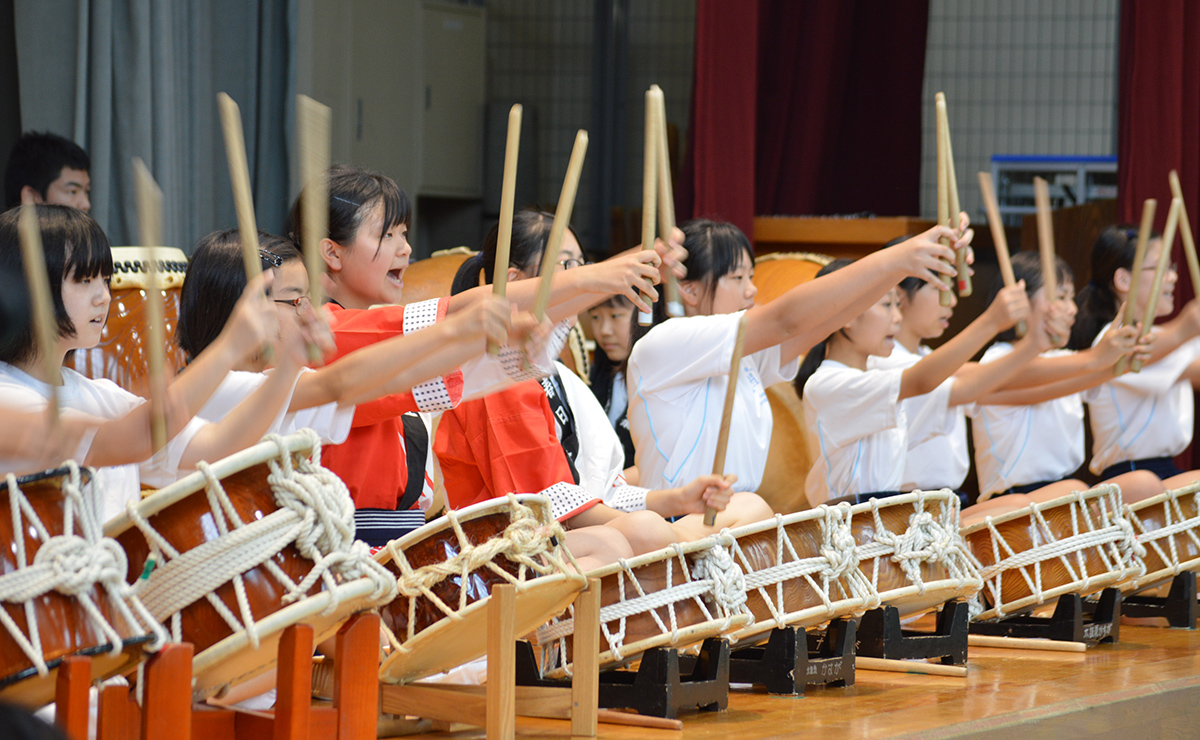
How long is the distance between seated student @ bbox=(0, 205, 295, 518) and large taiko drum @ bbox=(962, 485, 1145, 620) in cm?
152

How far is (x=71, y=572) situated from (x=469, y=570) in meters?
0.56

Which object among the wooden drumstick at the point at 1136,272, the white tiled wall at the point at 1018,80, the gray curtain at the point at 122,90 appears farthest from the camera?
the white tiled wall at the point at 1018,80

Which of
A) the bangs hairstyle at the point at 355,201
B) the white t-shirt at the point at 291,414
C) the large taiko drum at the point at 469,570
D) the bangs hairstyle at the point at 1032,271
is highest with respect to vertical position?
the bangs hairstyle at the point at 355,201

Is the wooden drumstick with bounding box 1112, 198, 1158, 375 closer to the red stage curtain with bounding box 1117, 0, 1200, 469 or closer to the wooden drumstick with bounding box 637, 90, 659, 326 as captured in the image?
the wooden drumstick with bounding box 637, 90, 659, 326

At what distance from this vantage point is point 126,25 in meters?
3.38

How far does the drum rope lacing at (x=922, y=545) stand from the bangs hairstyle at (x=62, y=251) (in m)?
1.24

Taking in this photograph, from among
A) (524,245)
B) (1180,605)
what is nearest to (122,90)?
(524,245)

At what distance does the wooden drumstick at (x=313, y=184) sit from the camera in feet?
5.01

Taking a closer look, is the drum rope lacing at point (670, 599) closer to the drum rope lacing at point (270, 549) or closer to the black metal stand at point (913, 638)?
the black metal stand at point (913, 638)

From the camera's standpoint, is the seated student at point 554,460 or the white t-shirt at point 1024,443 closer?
the seated student at point 554,460

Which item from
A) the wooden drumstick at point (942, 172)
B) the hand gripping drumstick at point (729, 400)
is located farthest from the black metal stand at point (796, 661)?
the wooden drumstick at point (942, 172)

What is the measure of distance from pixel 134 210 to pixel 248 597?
7.19 ft

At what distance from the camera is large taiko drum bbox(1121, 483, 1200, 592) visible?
9.61 ft

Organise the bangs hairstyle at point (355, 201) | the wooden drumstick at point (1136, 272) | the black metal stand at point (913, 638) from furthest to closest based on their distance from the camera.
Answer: the wooden drumstick at point (1136, 272), the black metal stand at point (913, 638), the bangs hairstyle at point (355, 201)
